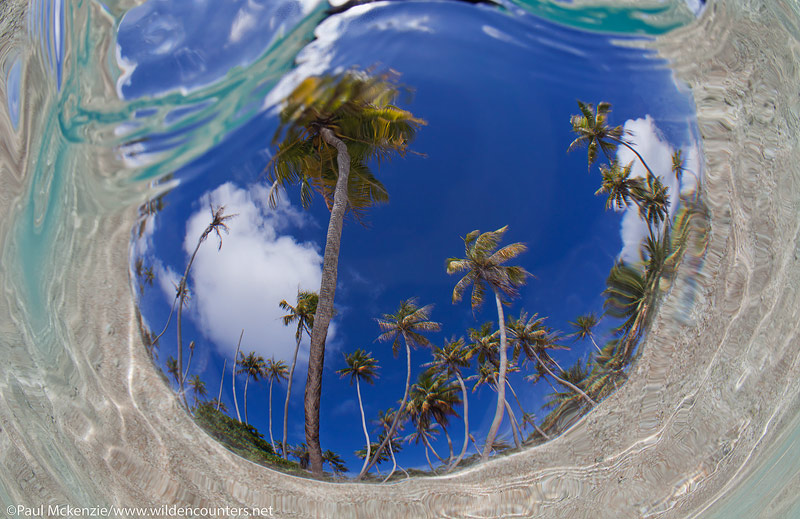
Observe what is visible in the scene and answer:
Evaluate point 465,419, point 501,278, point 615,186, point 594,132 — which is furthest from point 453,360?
point 594,132

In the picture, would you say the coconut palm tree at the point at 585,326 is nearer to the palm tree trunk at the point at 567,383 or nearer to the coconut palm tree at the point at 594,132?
the palm tree trunk at the point at 567,383

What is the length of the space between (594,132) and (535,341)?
2.85 feet

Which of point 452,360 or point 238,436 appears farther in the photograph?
point 238,436

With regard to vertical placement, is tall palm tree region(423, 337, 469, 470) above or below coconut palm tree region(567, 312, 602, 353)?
below

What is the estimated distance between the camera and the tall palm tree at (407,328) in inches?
54.1

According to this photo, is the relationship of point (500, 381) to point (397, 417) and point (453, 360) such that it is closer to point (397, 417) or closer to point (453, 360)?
Answer: point (453, 360)

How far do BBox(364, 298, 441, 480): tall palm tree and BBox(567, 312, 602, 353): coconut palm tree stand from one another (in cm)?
54

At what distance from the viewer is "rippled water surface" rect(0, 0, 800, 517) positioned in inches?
56.2

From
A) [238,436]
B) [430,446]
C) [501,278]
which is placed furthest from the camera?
[238,436]

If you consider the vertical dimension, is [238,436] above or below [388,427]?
below

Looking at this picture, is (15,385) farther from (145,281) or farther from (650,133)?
(650,133)

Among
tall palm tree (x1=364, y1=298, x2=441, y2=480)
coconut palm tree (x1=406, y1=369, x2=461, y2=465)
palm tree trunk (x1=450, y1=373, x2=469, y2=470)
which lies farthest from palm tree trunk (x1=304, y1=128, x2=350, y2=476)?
palm tree trunk (x1=450, y1=373, x2=469, y2=470)

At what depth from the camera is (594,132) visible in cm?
146

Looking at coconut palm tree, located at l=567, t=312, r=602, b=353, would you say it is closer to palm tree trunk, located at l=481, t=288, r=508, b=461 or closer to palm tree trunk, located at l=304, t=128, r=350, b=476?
palm tree trunk, located at l=481, t=288, r=508, b=461
